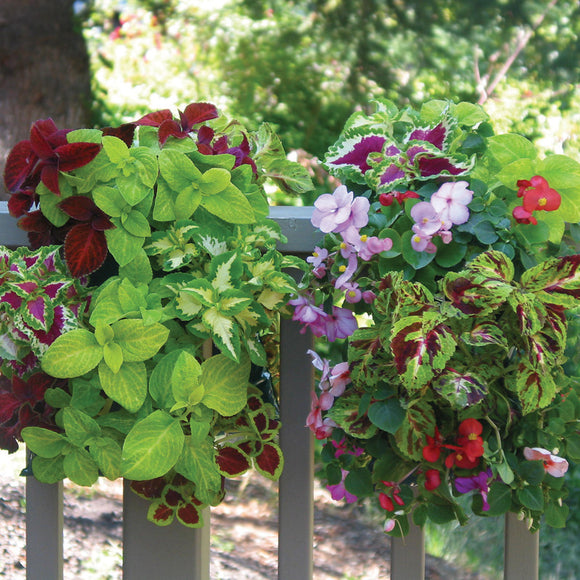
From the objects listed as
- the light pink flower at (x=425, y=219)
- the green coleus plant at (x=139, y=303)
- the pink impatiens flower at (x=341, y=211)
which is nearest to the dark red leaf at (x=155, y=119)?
the green coleus plant at (x=139, y=303)

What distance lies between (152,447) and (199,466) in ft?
0.27

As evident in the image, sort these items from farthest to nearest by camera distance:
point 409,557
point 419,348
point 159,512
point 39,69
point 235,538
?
1. point 39,69
2. point 235,538
3. point 409,557
4. point 159,512
5. point 419,348

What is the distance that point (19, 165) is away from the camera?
37.9 inches

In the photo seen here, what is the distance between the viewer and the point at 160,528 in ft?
3.81

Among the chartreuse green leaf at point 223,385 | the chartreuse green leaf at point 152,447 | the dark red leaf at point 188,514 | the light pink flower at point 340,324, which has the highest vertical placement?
the light pink flower at point 340,324

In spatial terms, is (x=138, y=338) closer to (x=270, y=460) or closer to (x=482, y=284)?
(x=270, y=460)

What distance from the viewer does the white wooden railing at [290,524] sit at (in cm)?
114

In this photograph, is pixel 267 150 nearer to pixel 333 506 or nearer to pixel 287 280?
pixel 287 280

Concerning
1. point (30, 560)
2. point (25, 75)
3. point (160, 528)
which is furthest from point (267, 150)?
point (25, 75)

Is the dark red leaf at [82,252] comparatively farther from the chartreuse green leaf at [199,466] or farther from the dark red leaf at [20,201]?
the chartreuse green leaf at [199,466]

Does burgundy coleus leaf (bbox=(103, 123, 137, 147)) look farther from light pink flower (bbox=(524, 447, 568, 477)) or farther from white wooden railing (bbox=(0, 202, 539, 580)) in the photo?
light pink flower (bbox=(524, 447, 568, 477))

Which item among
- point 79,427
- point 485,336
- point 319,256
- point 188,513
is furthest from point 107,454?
point 485,336

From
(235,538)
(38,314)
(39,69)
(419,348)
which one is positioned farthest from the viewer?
(39,69)

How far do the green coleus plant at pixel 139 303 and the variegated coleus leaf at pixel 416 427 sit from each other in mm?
207
